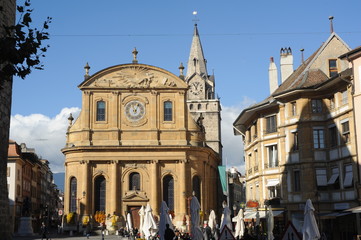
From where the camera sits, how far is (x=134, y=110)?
5747 centimetres

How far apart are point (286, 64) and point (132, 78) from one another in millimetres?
18867

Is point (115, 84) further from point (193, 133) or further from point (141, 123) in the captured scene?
Answer: point (193, 133)

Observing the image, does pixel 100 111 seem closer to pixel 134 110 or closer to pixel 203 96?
pixel 134 110

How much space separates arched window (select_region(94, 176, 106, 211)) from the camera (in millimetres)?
55812

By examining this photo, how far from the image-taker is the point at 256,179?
42.8m

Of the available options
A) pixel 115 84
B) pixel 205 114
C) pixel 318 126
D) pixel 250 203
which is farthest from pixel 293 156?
pixel 205 114

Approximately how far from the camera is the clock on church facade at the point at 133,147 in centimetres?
5556

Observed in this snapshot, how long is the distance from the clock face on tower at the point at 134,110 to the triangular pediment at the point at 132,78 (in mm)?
1815

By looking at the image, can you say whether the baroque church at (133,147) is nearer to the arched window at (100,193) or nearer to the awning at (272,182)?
the arched window at (100,193)

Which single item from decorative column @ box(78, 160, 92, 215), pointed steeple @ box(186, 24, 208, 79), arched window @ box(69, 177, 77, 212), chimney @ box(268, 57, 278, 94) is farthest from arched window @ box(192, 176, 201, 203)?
pointed steeple @ box(186, 24, 208, 79)

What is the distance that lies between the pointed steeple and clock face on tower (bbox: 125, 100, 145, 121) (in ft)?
138

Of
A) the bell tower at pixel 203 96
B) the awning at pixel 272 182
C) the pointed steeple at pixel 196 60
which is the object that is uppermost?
the pointed steeple at pixel 196 60

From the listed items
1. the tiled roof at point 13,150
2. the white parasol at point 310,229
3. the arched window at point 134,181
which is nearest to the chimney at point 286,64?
the arched window at point 134,181

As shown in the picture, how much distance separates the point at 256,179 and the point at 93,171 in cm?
1994
